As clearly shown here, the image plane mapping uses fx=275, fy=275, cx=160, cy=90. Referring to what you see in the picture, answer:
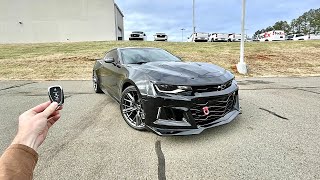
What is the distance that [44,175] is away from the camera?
3082 mm

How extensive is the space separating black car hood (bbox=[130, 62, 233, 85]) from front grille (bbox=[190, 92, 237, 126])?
26cm

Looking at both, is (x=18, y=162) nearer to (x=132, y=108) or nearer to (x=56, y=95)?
(x=56, y=95)

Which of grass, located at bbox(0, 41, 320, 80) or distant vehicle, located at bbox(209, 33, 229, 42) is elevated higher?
distant vehicle, located at bbox(209, 33, 229, 42)

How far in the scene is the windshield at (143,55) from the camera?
5.46 metres

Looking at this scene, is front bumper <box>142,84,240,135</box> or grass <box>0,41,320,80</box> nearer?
front bumper <box>142,84,240,135</box>

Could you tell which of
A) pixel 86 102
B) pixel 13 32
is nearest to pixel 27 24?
pixel 13 32

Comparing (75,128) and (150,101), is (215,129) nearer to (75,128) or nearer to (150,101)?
(150,101)

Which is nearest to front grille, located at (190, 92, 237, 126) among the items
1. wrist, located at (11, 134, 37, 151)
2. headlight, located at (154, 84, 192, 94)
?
headlight, located at (154, 84, 192, 94)

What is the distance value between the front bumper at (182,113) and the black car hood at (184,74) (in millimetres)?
216

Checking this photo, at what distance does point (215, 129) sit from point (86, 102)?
11.3 feet

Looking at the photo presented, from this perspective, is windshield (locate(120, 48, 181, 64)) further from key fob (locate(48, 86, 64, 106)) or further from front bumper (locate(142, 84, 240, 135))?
key fob (locate(48, 86, 64, 106))

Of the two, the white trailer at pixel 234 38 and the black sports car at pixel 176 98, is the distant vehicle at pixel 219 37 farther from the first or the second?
the black sports car at pixel 176 98

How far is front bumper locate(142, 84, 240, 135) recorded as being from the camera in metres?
3.78

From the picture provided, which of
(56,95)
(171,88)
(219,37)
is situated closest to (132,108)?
(171,88)
